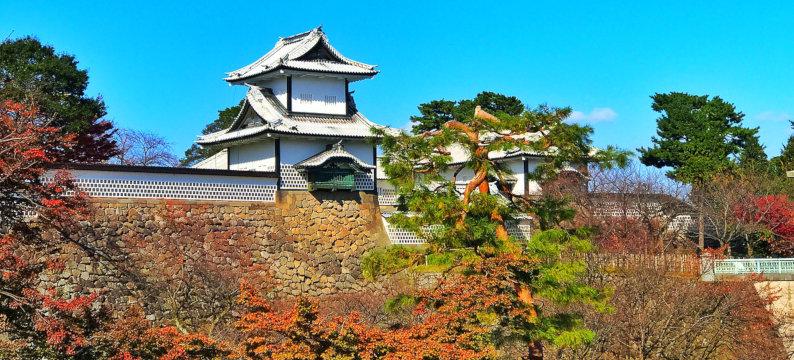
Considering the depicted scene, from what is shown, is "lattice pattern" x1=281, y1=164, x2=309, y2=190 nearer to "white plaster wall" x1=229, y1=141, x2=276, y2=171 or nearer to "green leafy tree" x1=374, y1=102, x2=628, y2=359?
"white plaster wall" x1=229, y1=141, x2=276, y2=171

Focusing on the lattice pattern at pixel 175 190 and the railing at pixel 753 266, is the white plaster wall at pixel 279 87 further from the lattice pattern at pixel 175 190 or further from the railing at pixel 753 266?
the railing at pixel 753 266

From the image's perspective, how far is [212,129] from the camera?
2116 inches

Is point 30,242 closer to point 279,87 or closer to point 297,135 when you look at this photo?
point 297,135

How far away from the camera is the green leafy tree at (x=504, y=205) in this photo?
17203 mm

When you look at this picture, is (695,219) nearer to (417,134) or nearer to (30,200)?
(417,134)

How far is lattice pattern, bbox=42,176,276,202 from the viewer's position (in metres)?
24.3

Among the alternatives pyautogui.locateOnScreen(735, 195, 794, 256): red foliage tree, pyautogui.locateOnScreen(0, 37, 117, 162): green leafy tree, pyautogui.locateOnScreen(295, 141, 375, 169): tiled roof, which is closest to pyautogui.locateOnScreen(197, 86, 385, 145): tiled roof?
pyautogui.locateOnScreen(295, 141, 375, 169): tiled roof

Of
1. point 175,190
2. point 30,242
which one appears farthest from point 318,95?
point 30,242

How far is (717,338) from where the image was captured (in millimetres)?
22922

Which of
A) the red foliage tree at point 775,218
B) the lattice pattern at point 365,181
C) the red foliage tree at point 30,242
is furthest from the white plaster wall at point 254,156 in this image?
the red foliage tree at point 30,242

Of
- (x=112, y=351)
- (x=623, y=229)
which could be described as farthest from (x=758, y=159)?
(x=112, y=351)

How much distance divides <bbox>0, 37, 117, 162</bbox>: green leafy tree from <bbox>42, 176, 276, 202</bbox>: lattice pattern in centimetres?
628

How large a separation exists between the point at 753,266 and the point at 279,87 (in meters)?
13.4

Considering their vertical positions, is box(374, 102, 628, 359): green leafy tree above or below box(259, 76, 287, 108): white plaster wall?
below
